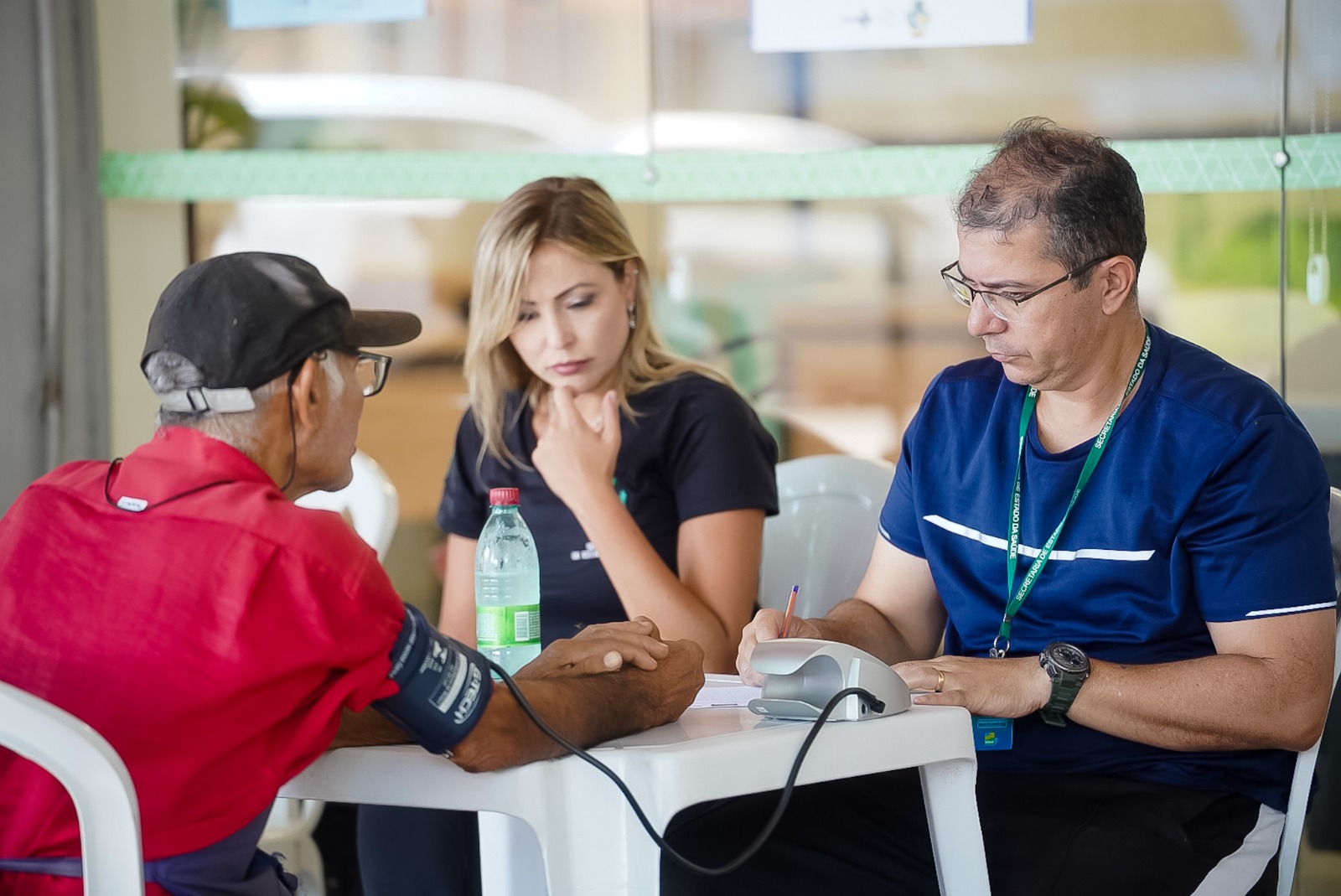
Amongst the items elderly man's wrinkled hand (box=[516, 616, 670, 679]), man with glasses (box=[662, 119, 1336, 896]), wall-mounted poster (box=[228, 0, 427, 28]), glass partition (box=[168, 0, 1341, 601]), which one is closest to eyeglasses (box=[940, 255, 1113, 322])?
man with glasses (box=[662, 119, 1336, 896])

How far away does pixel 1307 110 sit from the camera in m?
3.09

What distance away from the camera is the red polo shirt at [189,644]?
3.69 feet

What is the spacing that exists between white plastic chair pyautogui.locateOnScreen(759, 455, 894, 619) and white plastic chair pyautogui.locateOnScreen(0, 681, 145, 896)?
1.46 metres

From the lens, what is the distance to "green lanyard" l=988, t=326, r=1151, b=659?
169 cm

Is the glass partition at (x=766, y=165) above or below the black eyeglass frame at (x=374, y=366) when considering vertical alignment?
above

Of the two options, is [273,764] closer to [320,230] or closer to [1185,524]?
[1185,524]

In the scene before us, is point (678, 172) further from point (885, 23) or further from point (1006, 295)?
point (1006, 295)

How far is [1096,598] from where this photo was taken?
1.69m

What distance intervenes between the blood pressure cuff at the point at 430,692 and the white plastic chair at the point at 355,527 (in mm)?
1096

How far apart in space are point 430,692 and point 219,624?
20cm

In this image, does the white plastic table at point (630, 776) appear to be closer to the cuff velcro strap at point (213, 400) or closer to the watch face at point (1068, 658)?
the watch face at point (1068, 658)

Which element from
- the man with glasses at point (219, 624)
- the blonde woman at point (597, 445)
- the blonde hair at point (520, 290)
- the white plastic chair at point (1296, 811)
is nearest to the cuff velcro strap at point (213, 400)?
the man with glasses at point (219, 624)

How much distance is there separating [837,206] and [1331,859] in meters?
1.93

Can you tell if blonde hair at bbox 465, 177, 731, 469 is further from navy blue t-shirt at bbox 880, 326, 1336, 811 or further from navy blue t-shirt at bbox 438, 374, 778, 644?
navy blue t-shirt at bbox 880, 326, 1336, 811
